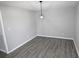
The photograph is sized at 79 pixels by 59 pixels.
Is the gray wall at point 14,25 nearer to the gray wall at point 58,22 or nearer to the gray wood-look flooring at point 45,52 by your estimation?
the gray wood-look flooring at point 45,52

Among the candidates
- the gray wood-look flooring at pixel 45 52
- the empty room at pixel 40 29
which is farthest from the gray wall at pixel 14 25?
the gray wood-look flooring at pixel 45 52

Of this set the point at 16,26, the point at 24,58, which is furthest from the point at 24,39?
the point at 24,58

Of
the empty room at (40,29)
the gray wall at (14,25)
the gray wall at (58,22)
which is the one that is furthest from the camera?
the gray wall at (58,22)

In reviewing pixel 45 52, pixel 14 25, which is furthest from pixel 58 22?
pixel 14 25

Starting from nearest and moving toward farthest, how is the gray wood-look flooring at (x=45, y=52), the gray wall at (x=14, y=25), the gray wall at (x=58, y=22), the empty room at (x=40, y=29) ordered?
the gray wood-look flooring at (x=45, y=52) < the empty room at (x=40, y=29) < the gray wall at (x=14, y=25) < the gray wall at (x=58, y=22)

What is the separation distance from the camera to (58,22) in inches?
187

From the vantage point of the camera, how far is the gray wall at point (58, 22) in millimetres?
4335

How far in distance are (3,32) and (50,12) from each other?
3675mm

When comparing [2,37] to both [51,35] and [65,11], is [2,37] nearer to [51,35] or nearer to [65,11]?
[51,35]

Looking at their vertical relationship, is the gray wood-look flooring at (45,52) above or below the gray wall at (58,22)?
below

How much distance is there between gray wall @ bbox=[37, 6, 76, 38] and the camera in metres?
4.33

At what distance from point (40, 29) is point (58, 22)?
1723 mm

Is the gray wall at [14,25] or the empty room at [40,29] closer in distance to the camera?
the empty room at [40,29]

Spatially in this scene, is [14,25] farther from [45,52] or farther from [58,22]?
[58,22]
